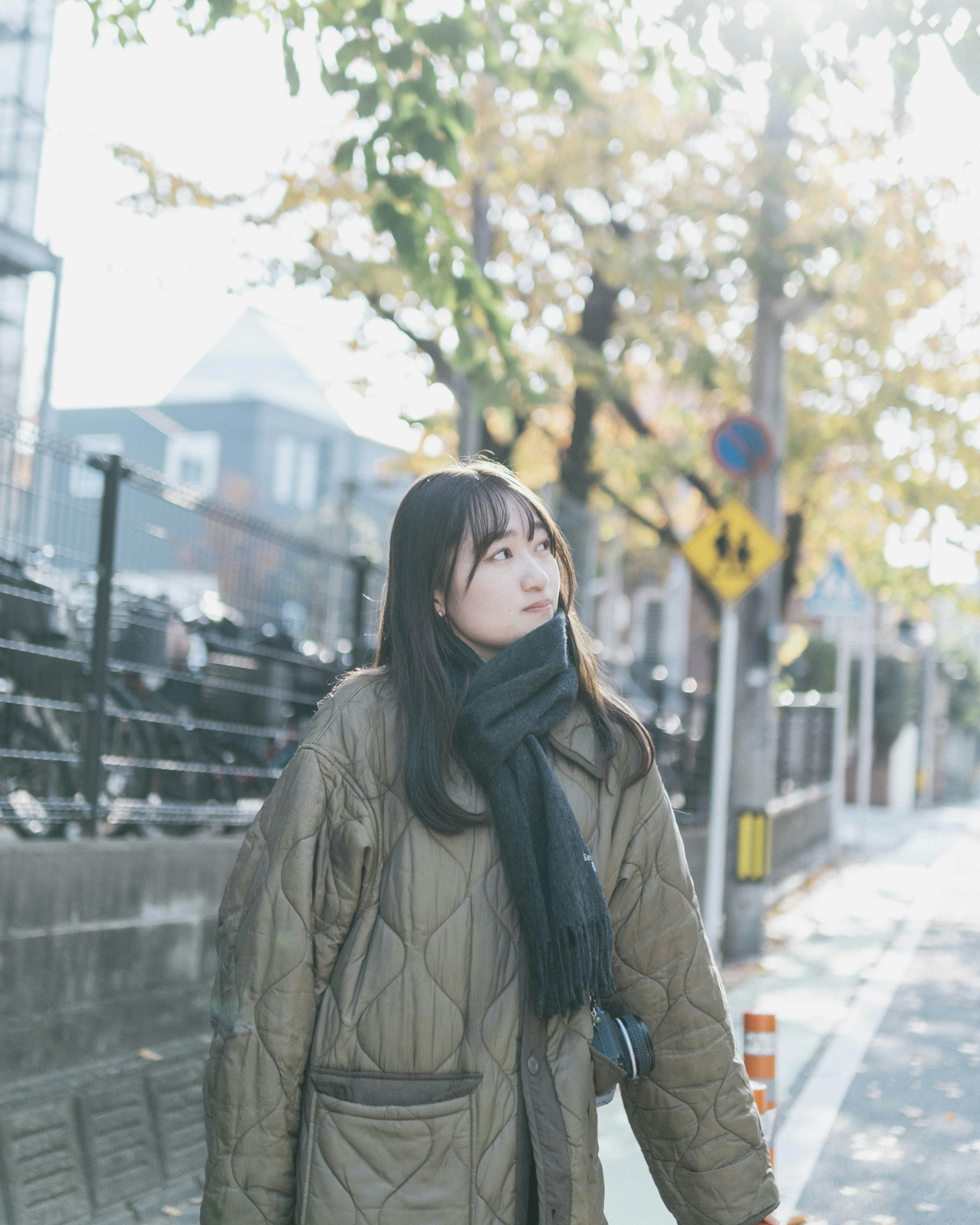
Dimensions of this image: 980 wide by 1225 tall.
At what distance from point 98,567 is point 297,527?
4680 cm

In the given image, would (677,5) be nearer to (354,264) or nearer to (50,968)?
(50,968)

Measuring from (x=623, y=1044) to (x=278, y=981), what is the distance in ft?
1.98

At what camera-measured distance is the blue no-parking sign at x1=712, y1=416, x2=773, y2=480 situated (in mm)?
9109

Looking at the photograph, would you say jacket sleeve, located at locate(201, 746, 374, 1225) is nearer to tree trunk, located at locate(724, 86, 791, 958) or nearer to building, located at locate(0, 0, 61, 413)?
tree trunk, located at locate(724, 86, 791, 958)

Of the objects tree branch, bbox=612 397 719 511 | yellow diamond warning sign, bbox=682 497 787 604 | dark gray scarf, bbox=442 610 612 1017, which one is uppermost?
tree branch, bbox=612 397 719 511

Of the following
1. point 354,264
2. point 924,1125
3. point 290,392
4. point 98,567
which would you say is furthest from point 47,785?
point 290,392

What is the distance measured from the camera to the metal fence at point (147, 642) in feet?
17.7

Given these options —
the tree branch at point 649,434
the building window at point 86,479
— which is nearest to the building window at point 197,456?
the tree branch at point 649,434

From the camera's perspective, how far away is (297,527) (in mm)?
51938

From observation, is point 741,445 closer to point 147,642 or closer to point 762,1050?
point 147,642

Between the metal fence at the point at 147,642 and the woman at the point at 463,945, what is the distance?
116 inches

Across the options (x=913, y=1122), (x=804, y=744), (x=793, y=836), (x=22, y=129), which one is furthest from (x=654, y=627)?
(x=913, y=1122)

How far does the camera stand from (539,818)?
224cm

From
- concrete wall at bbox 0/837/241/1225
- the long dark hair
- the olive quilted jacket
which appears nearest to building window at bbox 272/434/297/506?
concrete wall at bbox 0/837/241/1225
